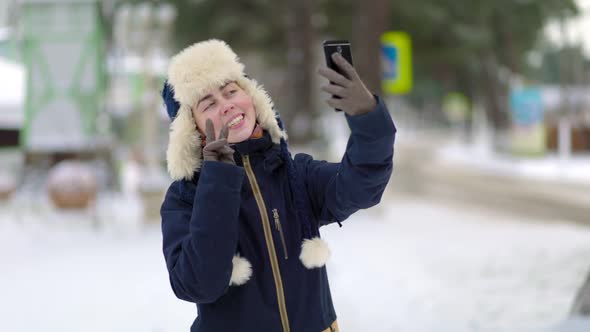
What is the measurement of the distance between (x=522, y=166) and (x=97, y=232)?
14000mm

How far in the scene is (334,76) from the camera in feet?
6.26

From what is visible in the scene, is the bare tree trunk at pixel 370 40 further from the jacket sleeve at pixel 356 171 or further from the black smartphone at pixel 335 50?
the black smartphone at pixel 335 50

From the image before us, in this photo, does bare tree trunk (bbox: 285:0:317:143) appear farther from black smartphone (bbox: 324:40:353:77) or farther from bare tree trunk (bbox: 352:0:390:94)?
black smartphone (bbox: 324:40:353:77)

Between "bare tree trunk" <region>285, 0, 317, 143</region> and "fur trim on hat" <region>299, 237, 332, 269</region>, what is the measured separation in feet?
35.9

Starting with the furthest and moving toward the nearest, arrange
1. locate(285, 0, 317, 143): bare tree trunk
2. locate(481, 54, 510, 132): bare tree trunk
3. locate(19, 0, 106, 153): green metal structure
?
1. locate(481, 54, 510, 132): bare tree trunk
2. locate(19, 0, 106, 153): green metal structure
3. locate(285, 0, 317, 143): bare tree trunk

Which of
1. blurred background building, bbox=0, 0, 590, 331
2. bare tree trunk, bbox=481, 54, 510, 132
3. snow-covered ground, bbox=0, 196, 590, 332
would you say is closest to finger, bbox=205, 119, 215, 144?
blurred background building, bbox=0, 0, 590, 331

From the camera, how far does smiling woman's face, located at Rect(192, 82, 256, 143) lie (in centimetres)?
211

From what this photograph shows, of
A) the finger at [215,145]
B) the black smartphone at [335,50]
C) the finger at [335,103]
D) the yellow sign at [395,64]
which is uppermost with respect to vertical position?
the yellow sign at [395,64]

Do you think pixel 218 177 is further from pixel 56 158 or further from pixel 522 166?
pixel 522 166

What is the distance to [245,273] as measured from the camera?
2.03 m

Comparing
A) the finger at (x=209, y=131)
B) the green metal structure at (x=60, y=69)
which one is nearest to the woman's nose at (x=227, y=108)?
Result: the finger at (x=209, y=131)

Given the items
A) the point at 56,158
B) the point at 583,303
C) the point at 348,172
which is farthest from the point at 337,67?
the point at 56,158

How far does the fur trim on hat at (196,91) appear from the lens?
6.97ft

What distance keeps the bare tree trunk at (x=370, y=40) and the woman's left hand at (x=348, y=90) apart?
9538 mm
